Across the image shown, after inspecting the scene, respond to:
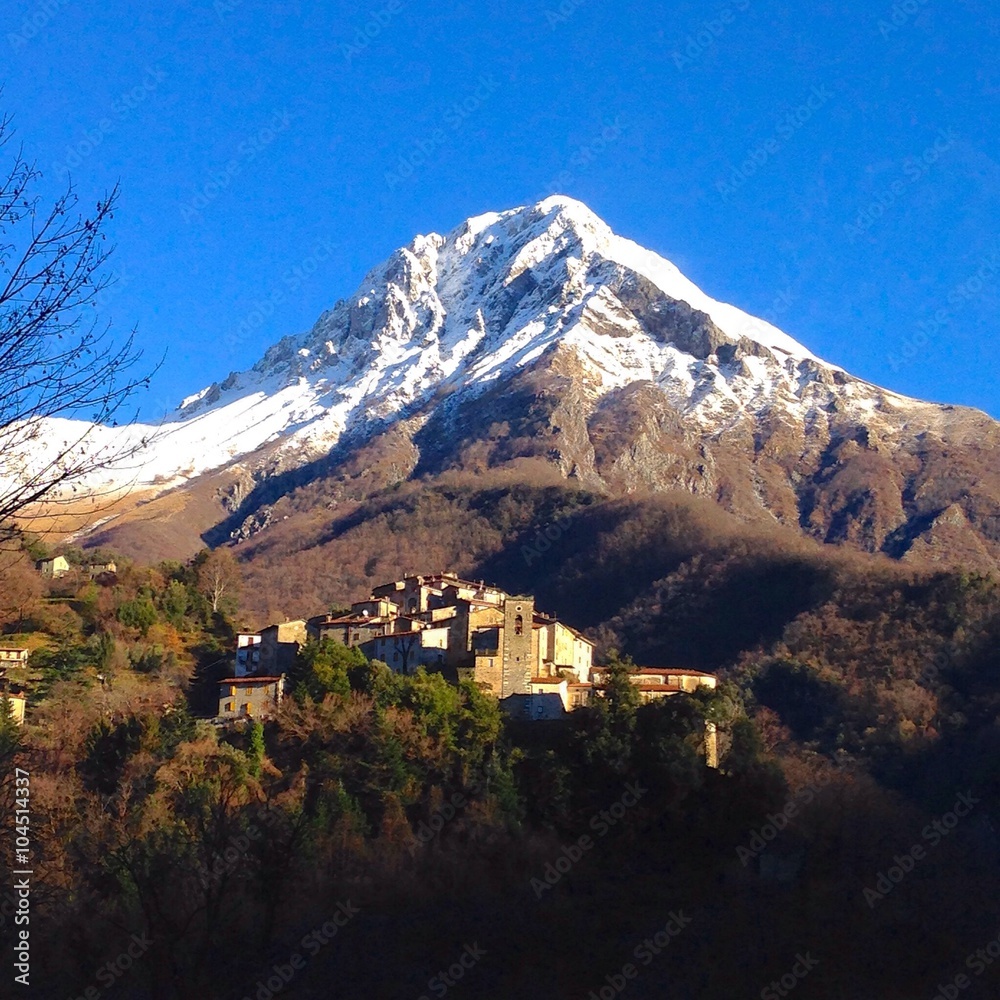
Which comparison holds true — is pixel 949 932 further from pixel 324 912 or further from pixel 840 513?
pixel 840 513

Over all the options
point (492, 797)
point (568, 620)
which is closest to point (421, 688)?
point (492, 797)

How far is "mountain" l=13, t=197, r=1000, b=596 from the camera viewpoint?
129m

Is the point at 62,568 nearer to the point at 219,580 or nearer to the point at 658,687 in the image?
the point at 219,580

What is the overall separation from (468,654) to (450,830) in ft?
32.3

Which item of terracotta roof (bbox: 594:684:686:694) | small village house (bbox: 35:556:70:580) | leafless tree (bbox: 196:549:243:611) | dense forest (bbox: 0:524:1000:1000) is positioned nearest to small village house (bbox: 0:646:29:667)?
dense forest (bbox: 0:524:1000:1000)

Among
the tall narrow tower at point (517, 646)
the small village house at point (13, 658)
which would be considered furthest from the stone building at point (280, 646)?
the small village house at point (13, 658)

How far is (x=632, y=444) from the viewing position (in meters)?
143

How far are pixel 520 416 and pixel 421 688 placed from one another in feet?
366

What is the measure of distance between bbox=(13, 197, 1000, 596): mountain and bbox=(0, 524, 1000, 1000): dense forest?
60.3 m

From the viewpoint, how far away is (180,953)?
2528cm

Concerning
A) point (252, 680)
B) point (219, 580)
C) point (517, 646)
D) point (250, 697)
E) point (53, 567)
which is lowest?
Result: point (250, 697)

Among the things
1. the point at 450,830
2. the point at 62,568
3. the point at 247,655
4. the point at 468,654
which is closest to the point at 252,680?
the point at 247,655

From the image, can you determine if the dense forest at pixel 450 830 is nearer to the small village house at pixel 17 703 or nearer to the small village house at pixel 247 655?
the small village house at pixel 17 703

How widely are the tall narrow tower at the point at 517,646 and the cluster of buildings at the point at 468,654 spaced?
35 mm
